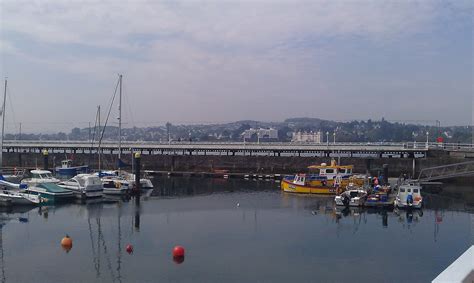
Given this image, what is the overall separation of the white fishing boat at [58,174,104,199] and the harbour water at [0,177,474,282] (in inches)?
33.0

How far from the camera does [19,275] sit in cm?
1566

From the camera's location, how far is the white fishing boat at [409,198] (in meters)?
28.9

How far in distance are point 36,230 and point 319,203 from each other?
1760 cm

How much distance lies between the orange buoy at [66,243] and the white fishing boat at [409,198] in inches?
754

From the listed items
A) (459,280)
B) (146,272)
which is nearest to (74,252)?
(146,272)

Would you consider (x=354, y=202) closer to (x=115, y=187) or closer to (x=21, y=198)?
(x=115, y=187)

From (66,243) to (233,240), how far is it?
6.92 metres

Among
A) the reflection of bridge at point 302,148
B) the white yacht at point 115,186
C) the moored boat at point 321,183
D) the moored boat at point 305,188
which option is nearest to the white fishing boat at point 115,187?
the white yacht at point 115,186

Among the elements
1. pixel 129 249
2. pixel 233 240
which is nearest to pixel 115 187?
pixel 233 240

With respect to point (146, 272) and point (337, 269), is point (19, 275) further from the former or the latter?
point (337, 269)

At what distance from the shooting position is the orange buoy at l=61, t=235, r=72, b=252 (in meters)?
19.4

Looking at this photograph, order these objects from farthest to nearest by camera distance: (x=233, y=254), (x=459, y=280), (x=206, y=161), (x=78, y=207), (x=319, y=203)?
(x=206, y=161) → (x=319, y=203) → (x=78, y=207) → (x=233, y=254) → (x=459, y=280)

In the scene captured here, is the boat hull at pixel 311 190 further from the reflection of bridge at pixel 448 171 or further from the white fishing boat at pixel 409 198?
the reflection of bridge at pixel 448 171

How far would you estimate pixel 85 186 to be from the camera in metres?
32.3
